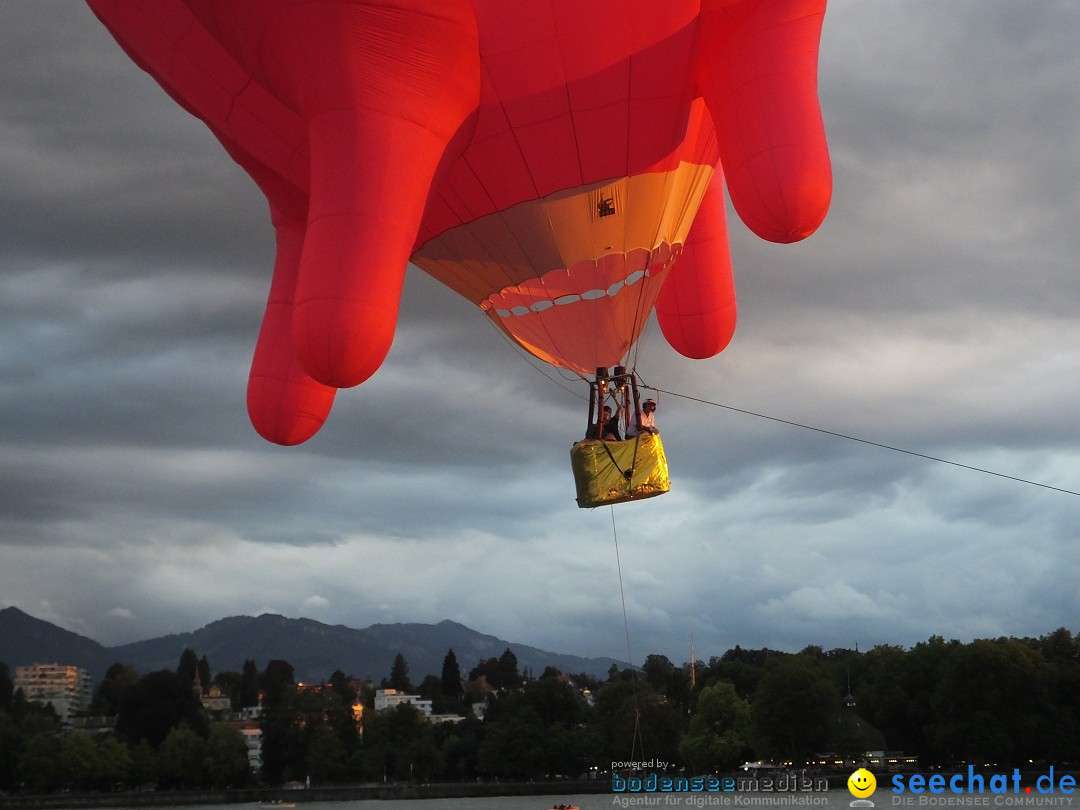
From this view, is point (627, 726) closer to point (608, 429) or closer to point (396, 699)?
point (608, 429)

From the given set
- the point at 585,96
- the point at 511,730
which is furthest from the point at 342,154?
the point at 511,730

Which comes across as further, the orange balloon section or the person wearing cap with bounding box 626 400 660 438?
the person wearing cap with bounding box 626 400 660 438

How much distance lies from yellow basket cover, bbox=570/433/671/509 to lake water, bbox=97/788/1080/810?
31692mm

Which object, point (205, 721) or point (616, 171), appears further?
point (205, 721)

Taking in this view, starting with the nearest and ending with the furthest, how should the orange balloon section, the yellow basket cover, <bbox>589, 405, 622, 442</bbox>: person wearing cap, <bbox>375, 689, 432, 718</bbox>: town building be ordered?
the orange balloon section < the yellow basket cover < <bbox>589, 405, 622, 442</bbox>: person wearing cap < <bbox>375, 689, 432, 718</bbox>: town building

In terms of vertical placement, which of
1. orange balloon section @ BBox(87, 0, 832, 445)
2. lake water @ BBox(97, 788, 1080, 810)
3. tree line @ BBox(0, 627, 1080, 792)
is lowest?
lake water @ BBox(97, 788, 1080, 810)

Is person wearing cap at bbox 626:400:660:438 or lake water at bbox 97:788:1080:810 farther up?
person wearing cap at bbox 626:400:660:438

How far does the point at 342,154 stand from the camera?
918cm

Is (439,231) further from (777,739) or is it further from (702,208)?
(777,739)

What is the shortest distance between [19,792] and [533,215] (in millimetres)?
75928

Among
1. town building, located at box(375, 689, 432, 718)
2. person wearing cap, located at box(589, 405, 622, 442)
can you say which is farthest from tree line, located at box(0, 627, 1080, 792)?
town building, located at box(375, 689, 432, 718)

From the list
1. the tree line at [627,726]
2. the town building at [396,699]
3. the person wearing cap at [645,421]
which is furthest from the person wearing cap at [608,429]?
the town building at [396,699]

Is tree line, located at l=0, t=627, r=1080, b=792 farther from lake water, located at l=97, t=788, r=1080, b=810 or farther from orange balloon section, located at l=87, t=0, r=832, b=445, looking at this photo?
orange balloon section, located at l=87, t=0, r=832, b=445

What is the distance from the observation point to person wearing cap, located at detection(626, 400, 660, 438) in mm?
11914
